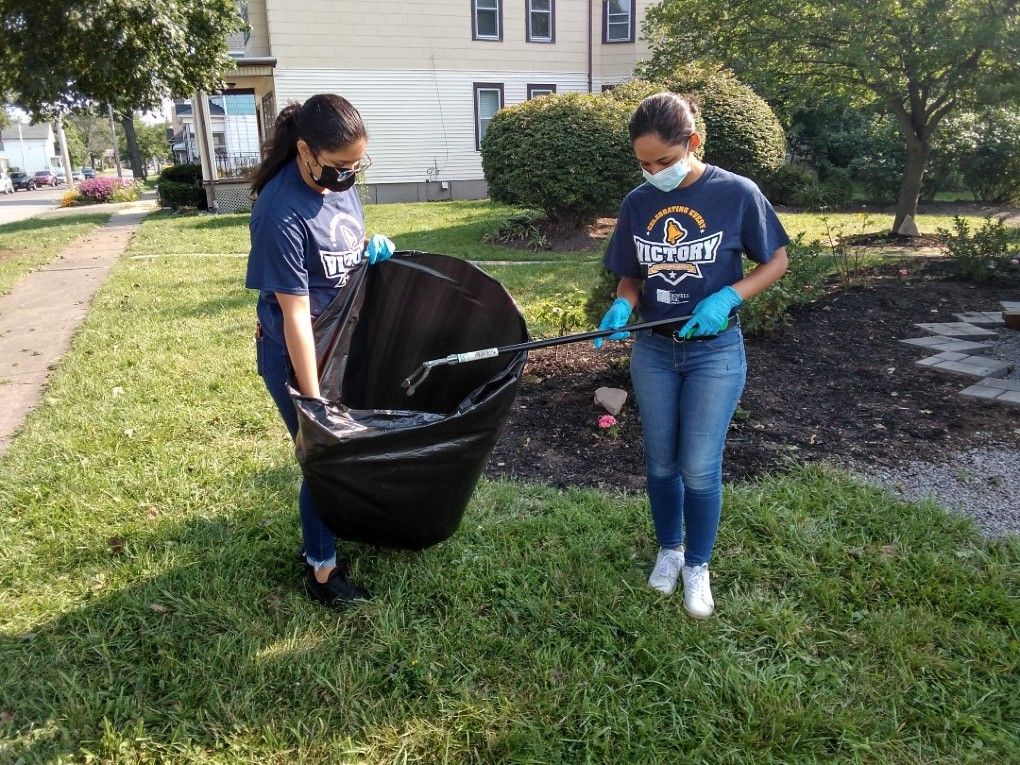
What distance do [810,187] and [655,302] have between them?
1266 centimetres

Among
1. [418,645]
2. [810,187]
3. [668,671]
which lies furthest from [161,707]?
[810,187]

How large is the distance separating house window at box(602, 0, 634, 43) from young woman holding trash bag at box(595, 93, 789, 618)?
764 inches

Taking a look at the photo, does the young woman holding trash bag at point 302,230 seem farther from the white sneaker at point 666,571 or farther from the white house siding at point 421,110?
the white house siding at point 421,110

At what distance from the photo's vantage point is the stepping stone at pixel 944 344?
15.9 ft

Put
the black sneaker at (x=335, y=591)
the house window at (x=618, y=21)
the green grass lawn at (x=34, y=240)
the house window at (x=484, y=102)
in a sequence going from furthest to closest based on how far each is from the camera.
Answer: the house window at (x=618, y=21) < the house window at (x=484, y=102) < the green grass lawn at (x=34, y=240) < the black sneaker at (x=335, y=591)

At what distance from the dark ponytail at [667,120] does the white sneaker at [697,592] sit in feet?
4.58

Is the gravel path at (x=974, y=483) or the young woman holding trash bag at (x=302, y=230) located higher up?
the young woman holding trash bag at (x=302, y=230)

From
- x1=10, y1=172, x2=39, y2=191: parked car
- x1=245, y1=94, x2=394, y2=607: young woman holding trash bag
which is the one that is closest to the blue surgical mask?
x1=245, y1=94, x2=394, y2=607: young woman holding trash bag

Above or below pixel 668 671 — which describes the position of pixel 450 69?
above

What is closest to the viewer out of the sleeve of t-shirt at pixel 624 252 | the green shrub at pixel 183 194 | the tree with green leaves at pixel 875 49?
the sleeve of t-shirt at pixel 624 252

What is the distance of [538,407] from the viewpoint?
13.4 ft

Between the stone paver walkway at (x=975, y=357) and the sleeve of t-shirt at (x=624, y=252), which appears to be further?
the stone paver walkway at (x=975, y=357)

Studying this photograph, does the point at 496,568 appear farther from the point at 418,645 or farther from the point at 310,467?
the point at 310,467

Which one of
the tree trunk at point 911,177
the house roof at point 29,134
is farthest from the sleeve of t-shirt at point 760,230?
the house roof at point 29,134
